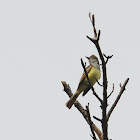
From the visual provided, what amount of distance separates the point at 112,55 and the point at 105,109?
2.33 feet

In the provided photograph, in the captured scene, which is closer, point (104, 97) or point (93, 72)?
point (104, 97)

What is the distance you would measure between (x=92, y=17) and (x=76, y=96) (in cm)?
321

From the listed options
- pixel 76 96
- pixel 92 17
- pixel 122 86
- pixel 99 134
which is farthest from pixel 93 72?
pixel 92 17

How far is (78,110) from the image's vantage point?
6004 mm

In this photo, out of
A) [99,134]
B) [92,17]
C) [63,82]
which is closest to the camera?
[92,17]

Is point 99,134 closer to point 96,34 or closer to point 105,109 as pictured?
point 105,109

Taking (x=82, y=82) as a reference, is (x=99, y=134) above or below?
below

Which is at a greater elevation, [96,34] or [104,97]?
[96,34]

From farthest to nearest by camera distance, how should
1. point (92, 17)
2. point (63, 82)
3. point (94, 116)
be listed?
1. point (63, 82)
2. point (94, 116)
3. point (92, 17)

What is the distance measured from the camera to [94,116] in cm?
404

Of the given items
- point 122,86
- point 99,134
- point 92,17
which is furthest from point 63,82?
point 92,17

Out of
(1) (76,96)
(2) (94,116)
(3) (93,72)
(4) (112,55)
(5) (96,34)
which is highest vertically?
(3) (93,72)

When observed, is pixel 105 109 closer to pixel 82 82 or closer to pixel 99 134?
pixel 99 134

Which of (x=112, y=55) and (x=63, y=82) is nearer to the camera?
(x=112, y=55)
